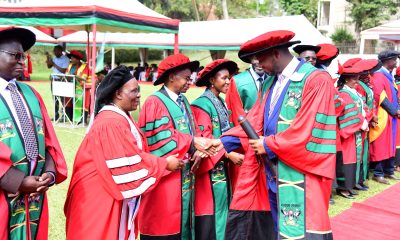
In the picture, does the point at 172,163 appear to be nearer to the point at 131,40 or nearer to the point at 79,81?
the point at 79,81

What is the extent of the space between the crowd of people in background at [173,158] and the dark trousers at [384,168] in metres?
4.28

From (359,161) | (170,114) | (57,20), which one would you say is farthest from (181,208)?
(57,20)

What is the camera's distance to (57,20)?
9375mm

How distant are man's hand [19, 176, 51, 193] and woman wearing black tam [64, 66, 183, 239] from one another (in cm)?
33

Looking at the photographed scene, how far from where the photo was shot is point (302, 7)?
45312mm

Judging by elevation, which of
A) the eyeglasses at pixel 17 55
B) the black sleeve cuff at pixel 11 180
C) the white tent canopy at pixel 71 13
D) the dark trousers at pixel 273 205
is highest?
the white tent canopy at pixel 71 13

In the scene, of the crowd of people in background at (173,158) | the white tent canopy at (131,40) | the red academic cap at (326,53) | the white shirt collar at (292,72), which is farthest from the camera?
the white tent canopy at (131,40)

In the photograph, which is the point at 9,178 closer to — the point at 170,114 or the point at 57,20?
the point at 170,114

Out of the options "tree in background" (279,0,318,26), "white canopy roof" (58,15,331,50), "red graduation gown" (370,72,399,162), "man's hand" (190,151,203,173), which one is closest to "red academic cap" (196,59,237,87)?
"man's hand" (190,151,203,173)

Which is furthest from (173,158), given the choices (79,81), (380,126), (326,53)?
(79,81)

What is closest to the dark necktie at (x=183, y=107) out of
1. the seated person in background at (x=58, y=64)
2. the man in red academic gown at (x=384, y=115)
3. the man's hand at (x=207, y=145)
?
the man's hand at (x=207, y=145)

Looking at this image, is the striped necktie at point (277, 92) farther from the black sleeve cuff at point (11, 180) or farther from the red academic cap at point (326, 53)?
the red academic cap at point (326, 53)

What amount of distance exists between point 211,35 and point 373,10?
16.0m

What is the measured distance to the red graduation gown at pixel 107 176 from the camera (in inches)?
115
